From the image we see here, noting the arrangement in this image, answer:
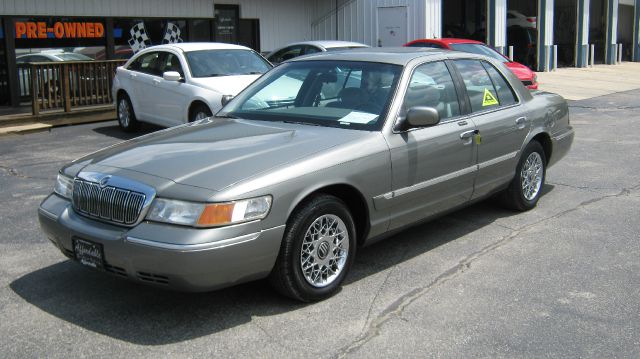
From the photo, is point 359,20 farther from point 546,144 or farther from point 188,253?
point 188,253

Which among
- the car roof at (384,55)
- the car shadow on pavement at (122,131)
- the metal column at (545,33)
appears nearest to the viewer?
the car roof at (384,55)

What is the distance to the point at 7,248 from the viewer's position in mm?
5738

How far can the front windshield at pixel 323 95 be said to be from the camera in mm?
5238

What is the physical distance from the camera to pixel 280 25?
19.9m

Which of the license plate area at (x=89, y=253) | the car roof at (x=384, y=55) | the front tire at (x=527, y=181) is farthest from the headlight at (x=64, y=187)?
the front tire at (x=527, y=181)

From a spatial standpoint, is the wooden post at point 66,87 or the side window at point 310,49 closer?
the wooden post at point 66,87

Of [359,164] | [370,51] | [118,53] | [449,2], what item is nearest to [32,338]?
[359,164]

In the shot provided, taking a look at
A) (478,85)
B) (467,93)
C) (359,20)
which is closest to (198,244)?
(467,93)

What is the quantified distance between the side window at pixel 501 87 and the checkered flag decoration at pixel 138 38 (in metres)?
11.5

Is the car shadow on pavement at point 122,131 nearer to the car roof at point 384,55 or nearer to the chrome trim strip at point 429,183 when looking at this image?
the car roof at point 384,55

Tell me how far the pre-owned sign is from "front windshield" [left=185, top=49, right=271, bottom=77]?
192 inches

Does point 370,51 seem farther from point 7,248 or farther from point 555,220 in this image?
point 7,248

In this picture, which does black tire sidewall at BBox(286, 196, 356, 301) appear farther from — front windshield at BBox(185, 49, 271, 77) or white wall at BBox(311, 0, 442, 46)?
white wall at BBox(311, 0, 442, 46)

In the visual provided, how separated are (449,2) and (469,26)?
135cm
